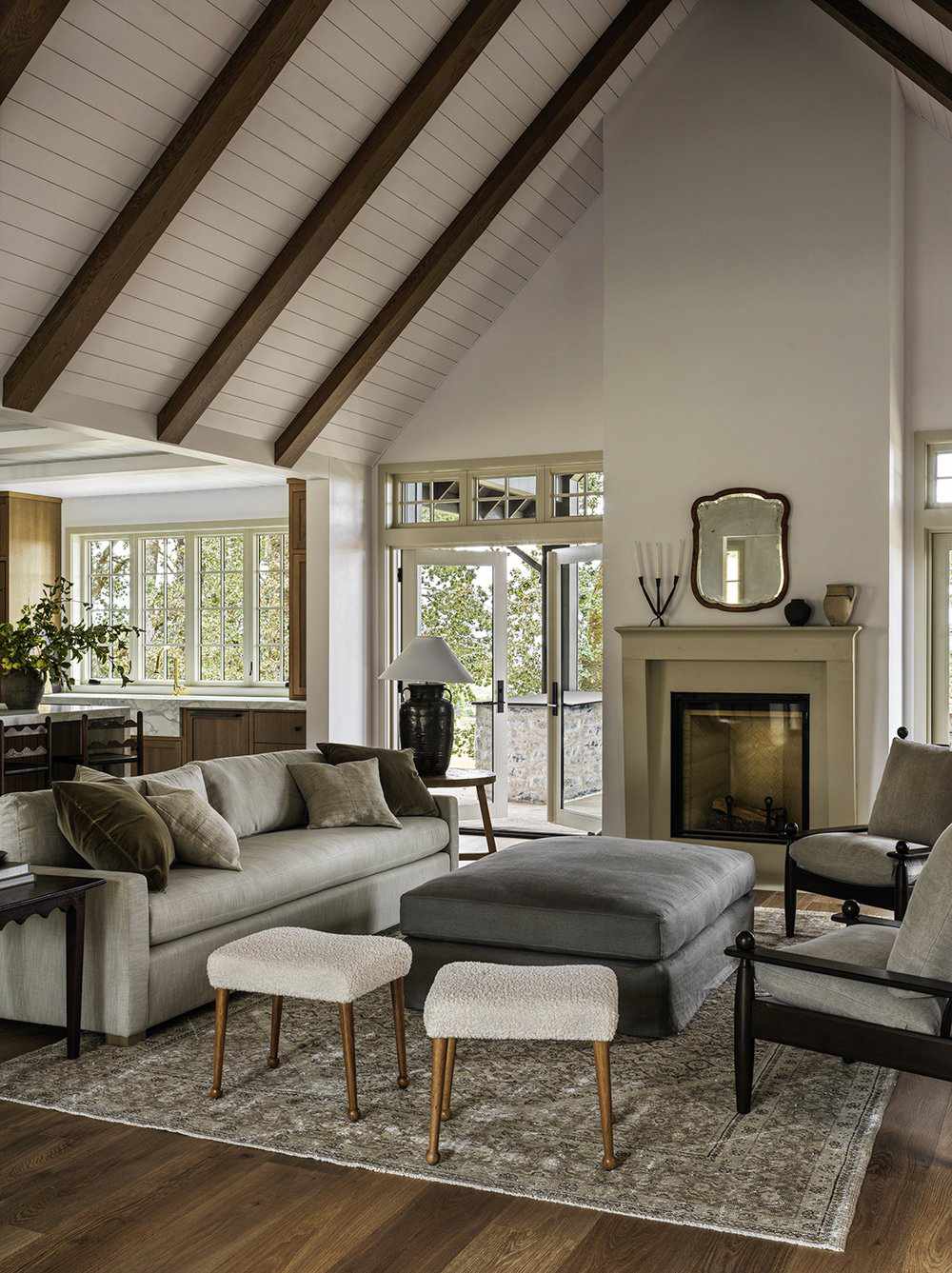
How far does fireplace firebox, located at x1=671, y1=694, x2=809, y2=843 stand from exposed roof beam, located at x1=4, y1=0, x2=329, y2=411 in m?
3.77

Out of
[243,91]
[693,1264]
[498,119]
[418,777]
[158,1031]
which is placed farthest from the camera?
[498,119]

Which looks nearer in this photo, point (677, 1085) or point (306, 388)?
point (677, 1085)

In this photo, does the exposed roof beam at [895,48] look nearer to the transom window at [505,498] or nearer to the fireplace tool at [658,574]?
the fireplace tool at [658,574]

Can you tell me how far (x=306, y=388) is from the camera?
24.6 ft

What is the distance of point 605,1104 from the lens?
9.90 ft

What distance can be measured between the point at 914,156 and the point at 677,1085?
5630 mm

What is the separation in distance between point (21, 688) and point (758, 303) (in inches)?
194

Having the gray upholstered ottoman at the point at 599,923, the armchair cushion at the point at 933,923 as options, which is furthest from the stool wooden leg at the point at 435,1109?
the armchair cushion at the point at 933,923

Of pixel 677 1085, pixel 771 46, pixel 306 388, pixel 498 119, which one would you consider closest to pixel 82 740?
pixel 306 388

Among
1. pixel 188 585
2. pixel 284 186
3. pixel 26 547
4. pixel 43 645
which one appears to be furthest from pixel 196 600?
pixel 284 186

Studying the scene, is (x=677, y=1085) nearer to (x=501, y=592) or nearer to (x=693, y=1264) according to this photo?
(x=693, y=1264)

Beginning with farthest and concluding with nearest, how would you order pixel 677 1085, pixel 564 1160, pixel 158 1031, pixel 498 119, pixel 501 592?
pixel 501 592, pixel 498 119, pixel 158 1031, pixel 677 1085, pixel 564 1160

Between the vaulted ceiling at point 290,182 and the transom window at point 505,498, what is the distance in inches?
30.4

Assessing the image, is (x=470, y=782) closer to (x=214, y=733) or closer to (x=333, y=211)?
(x=333, y=211)
